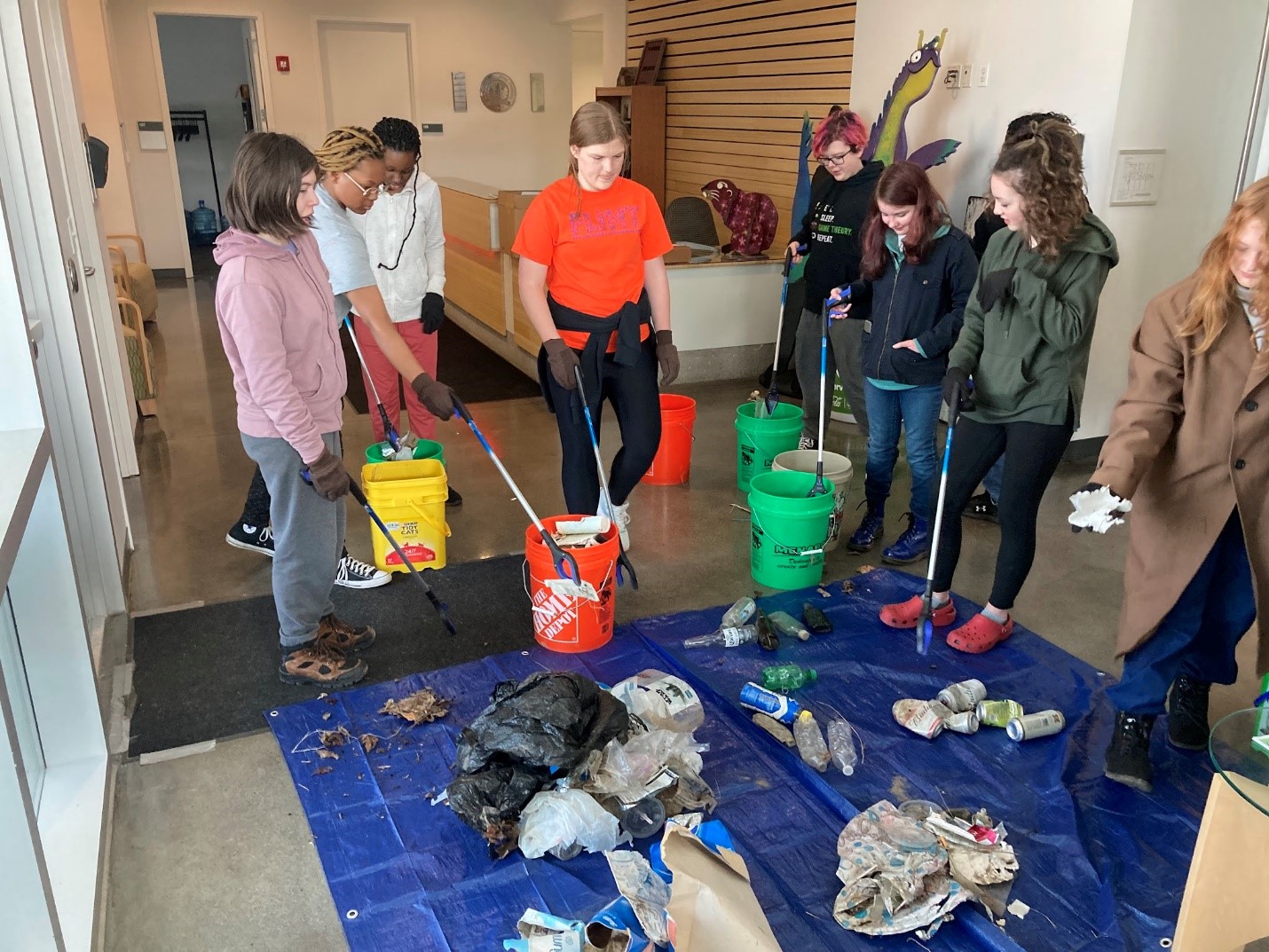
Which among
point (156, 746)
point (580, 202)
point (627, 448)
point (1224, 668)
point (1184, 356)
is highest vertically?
point (580, 202)

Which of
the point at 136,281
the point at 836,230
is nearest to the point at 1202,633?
the point at 836,230

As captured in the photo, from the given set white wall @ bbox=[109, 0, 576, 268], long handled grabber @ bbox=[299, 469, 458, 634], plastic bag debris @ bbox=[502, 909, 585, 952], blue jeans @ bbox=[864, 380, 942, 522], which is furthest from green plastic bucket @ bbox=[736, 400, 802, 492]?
white wall @ bbox=[109, 0, 576, 268]

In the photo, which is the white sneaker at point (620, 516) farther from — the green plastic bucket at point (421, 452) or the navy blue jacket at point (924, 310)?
the navy blue jacket at point (924, 310)

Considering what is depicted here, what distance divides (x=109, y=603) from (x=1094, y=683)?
304 cm

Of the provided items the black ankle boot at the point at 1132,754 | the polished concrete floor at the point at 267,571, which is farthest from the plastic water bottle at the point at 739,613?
the black ankle boot at the point at 1132,754

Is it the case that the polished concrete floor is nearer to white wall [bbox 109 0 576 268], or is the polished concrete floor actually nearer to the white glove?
the white glove

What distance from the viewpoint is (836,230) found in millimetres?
4098

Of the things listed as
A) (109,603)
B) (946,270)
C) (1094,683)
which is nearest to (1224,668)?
(1094,683)

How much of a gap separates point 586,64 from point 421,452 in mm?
12359

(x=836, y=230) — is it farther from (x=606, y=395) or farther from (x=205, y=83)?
(x=205, y=83)

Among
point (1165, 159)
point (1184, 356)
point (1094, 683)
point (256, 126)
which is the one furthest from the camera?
point (256, 126)

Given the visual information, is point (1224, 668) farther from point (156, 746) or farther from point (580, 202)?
point (156, 746)

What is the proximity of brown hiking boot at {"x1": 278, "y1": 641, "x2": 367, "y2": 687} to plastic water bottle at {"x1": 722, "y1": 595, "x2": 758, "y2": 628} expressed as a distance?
1.11 m

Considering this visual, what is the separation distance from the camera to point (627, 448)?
335cm
